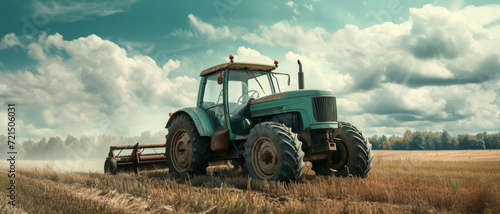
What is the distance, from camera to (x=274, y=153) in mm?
6734

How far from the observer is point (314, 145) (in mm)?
7340

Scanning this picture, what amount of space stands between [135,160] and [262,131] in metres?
5.20

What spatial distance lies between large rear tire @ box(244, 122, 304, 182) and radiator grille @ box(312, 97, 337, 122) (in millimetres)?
843

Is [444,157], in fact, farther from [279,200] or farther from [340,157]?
[279,200]

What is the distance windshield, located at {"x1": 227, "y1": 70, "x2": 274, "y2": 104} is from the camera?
8.43 m

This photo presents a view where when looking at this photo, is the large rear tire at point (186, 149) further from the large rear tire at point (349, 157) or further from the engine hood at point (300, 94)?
the large rear tire at point (349, 157)

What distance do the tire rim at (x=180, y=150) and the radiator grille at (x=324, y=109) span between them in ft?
11.1

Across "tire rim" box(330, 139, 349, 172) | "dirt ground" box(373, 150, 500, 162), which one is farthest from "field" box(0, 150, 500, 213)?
"dirt ground" box(373, 150, 500, 162)

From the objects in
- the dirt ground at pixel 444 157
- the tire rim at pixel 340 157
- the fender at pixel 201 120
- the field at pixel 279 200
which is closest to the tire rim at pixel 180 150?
the fender at pixel 201 120

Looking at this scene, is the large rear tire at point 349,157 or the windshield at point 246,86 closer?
the large rear tire at point 349,157

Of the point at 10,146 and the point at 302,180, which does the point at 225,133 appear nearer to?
the point at 302,180

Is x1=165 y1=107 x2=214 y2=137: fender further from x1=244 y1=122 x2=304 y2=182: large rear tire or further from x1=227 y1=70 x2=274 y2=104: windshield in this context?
x1=244 y1=122 x2=304 y2=182: large rear tire

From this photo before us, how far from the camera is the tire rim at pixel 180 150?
9094 mm

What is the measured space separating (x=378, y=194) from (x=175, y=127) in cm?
555
